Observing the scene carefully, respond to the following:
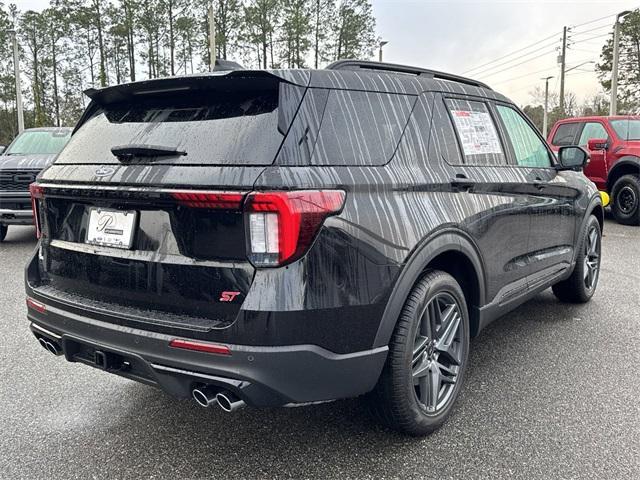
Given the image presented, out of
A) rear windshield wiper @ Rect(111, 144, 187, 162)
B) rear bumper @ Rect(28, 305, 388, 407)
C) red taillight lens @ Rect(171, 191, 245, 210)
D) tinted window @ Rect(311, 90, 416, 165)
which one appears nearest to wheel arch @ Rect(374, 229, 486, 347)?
rear bumper @ Rect(28, 305, 388, 407)

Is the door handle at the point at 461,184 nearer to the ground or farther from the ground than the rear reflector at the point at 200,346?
farther from the ground

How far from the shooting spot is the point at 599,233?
5055mm

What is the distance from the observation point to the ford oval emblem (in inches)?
90.3

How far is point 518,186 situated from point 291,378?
2135mm

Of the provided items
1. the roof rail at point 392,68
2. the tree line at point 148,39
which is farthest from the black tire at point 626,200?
the tree line at point 148,39

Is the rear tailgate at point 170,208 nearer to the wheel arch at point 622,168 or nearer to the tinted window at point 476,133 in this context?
the tinted window at point 476,133

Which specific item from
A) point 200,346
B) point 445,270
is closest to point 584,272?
point 445,270

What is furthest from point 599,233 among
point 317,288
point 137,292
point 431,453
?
point 137,292

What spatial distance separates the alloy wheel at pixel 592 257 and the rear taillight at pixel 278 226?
12.2 feet

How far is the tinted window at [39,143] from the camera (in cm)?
903

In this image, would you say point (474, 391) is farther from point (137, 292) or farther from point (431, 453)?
point (137, 292)

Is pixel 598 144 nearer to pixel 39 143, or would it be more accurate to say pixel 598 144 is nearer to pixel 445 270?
pixel 445 270

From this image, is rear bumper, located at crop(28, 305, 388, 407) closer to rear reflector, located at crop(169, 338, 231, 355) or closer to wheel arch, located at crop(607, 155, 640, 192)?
rear reflector, located at crop(169, 338, 231, 355)

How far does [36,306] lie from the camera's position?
259cm
